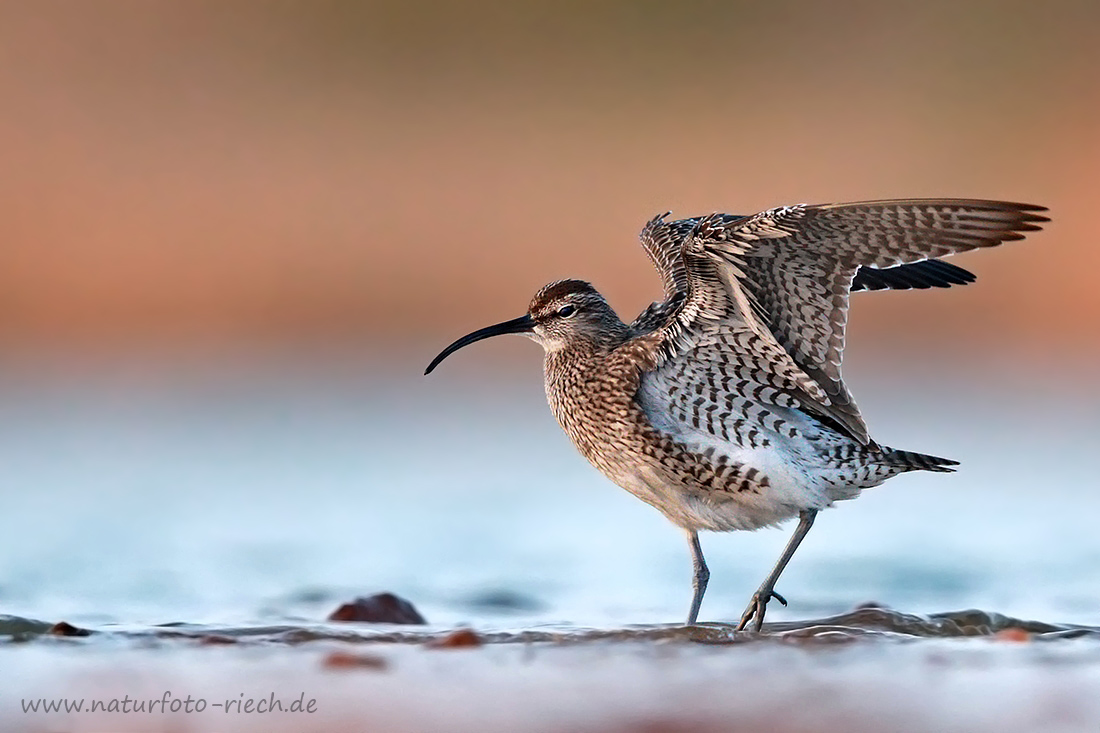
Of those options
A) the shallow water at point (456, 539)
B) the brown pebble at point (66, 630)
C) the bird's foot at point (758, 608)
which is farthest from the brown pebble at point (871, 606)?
the brown pebble at point (66, 630)

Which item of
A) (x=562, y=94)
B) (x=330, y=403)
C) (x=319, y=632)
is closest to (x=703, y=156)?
(x=562, y=94)

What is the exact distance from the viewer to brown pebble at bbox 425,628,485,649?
6.46 m

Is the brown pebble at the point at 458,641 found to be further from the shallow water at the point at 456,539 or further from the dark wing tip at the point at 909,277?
the dark wing tip at the point at 909,277

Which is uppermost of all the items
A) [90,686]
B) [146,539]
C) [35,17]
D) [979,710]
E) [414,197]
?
[35,17]

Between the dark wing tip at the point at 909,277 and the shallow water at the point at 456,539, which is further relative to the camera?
the dark wing tip at the point at 909,277

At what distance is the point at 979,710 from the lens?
5469mm

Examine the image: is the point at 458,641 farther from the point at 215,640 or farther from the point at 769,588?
the point at 769,588

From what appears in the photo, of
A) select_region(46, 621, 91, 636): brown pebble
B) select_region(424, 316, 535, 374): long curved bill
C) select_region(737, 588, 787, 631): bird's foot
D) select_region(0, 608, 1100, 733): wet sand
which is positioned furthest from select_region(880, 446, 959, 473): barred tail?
select_region(46, 621, 91, 636): brown pebble

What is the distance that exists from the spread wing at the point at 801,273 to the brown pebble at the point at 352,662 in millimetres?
2055

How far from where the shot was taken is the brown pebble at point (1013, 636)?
6.63m

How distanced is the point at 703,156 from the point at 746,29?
11.2 ft

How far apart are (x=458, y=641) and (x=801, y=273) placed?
2047 millimetres

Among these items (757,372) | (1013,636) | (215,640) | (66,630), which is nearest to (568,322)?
(757,372)

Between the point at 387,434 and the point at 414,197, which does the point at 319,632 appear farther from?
the point at 414,197
